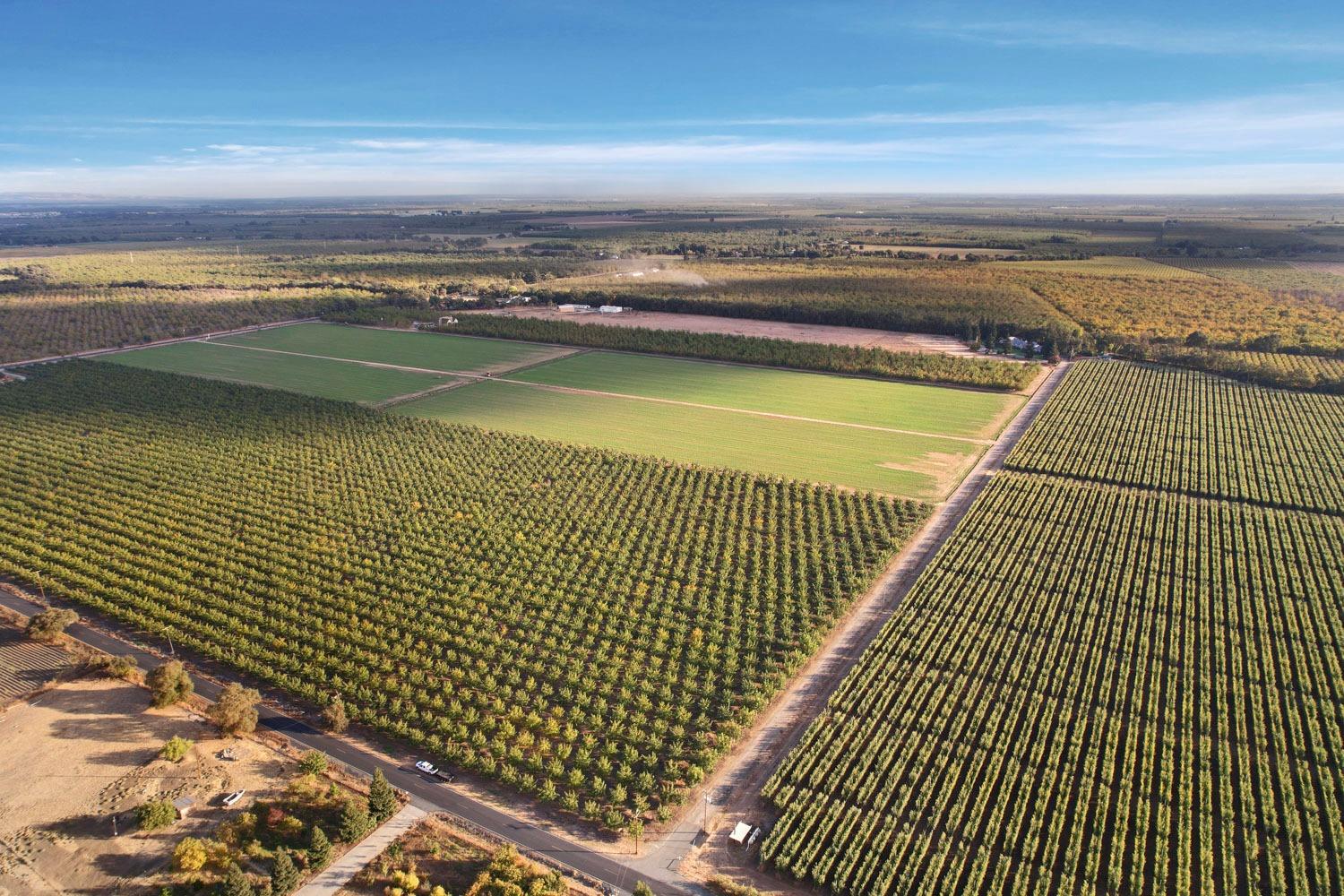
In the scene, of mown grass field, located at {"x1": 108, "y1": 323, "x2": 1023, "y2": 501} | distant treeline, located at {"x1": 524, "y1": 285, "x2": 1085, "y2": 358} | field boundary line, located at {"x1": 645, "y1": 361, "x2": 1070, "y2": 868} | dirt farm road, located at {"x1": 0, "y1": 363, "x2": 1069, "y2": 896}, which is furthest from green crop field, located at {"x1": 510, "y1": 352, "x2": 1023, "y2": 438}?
distant treeline, located at {"x1": 524, "y1": 285, "x2": 1085, "y2": 358}

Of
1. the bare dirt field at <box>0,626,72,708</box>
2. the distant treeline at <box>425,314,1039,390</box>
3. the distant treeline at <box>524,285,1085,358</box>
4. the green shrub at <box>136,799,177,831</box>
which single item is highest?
the distant treeline at <box>524,285,1085,358</box>

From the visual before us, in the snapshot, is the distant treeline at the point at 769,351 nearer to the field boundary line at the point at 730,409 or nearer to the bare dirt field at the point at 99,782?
the field boundary line at the point at 730,409

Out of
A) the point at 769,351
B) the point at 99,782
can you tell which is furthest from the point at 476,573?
the point at 769,351

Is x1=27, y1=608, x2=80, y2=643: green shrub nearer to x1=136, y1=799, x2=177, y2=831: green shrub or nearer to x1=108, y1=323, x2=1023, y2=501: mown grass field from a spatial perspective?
x1=136, y1=799, x2=177, y2=831: green shrub

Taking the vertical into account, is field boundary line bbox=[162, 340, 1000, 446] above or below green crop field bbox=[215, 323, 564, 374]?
below

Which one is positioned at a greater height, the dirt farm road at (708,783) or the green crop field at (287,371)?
the green crop field at (287,371)

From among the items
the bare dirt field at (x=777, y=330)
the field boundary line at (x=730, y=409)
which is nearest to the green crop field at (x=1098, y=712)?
the field boundary line at (x=730, y=409)

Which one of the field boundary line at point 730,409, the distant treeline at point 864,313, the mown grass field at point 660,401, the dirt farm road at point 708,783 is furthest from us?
the distant treeline at point 864,313

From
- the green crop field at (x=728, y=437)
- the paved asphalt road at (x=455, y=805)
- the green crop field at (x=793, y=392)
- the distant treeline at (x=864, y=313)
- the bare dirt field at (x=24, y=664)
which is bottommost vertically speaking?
the paved asphalt road at (x=455, y=805)

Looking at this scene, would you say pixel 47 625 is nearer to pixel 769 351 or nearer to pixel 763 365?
pixel 763 365
